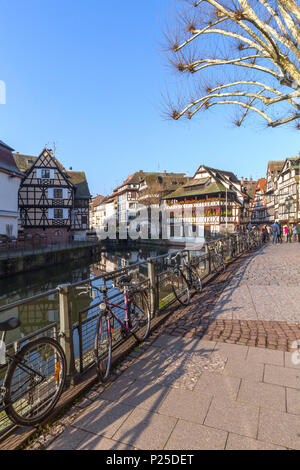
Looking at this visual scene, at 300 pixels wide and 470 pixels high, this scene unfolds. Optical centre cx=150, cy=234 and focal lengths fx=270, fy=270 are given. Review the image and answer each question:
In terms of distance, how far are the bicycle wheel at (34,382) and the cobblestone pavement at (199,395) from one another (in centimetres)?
26

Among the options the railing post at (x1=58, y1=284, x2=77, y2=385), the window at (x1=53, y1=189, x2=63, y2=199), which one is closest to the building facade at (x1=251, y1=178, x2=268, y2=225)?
the window at (x1=53, y1=189, x2=63, y2=199)

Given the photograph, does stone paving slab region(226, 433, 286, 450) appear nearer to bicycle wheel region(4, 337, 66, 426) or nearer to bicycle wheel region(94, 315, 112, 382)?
bicycle wheel region(94, 315, 112, 382)

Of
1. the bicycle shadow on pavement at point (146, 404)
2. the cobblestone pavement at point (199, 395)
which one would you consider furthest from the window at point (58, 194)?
the bicycle shadow on pavement at point (146, 404)

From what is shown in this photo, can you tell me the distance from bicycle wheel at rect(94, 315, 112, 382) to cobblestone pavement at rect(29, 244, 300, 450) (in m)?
0.19

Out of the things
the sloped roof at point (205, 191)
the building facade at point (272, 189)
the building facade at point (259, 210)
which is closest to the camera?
the sloped roof at point (205, 191)

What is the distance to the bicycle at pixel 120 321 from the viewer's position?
335 centimetres

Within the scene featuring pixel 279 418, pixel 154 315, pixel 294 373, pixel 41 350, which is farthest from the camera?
pixel 154 315

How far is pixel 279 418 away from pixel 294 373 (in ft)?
3.18

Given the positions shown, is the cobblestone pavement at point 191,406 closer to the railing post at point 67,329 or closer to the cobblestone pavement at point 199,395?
the cobblestone pavement at point 199,395

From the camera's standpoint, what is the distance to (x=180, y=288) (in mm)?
6883

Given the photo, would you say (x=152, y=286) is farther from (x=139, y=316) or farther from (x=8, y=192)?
(x=8, y=192)

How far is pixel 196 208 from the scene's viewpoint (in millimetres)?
48312
